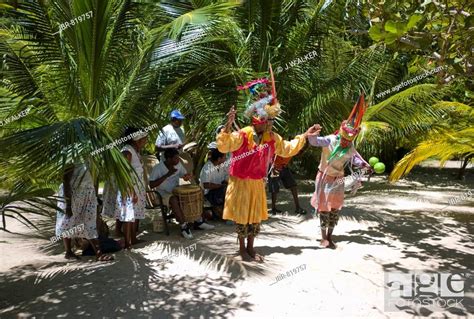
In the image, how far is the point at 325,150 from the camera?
218 inches

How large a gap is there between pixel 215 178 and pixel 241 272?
2.50 metres

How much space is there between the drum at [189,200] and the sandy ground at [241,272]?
0.32 meters

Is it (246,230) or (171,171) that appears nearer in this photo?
(246,230)

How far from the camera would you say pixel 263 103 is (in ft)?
15.9

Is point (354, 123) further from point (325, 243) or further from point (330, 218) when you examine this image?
point (325, 243)

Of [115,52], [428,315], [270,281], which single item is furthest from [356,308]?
[115,52]

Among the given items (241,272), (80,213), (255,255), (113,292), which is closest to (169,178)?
(80,213)

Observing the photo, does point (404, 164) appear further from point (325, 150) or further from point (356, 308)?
point (356, 308)

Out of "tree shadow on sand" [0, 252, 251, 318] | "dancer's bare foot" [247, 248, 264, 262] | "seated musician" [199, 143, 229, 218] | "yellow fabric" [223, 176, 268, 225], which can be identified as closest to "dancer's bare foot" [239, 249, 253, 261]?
"dancer's bare foot" [247, 248, 264, 262]

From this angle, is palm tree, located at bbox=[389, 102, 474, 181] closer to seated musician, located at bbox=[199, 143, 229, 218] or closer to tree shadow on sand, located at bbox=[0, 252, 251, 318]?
seated musician, located at bbox=[199, 143, 229, 218]

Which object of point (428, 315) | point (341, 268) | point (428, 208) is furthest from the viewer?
point (428, 208)

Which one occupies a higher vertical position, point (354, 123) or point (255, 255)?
point (354, 123)

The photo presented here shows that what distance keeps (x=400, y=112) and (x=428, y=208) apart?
187 centimetres

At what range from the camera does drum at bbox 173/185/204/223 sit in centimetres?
602
